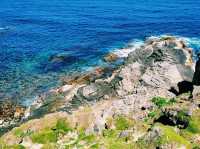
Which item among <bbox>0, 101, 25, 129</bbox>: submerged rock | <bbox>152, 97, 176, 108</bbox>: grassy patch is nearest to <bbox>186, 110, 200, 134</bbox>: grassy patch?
<bbox>152, 97, 176, 108</bbox>: grassy patch

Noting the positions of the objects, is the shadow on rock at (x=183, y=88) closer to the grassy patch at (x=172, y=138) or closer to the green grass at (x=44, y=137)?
the grassy patch at (x=172, y=138)

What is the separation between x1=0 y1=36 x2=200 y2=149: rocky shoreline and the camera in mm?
33906

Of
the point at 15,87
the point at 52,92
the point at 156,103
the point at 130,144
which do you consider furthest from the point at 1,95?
the point at 130,144

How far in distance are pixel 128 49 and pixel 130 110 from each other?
44.3 m

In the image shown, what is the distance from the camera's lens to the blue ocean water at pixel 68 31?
71062 millimetres

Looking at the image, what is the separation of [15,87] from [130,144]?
116 ft

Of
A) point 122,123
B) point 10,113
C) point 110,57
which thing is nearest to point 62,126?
point 122,123

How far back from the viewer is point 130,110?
40.0 m

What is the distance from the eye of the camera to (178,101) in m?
39.7

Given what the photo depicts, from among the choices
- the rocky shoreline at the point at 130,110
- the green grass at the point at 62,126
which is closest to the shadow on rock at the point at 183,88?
the rocky shoreline at the point at 130,110

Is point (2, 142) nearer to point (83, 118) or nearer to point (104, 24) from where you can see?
point (83, 118)

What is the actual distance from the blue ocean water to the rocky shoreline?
11.3 m

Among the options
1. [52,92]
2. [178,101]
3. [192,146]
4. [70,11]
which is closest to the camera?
[192,146]

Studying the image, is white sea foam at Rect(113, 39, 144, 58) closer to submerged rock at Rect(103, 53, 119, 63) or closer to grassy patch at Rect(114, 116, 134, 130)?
submerged rock at Rect(103, 53, 119, 63)
